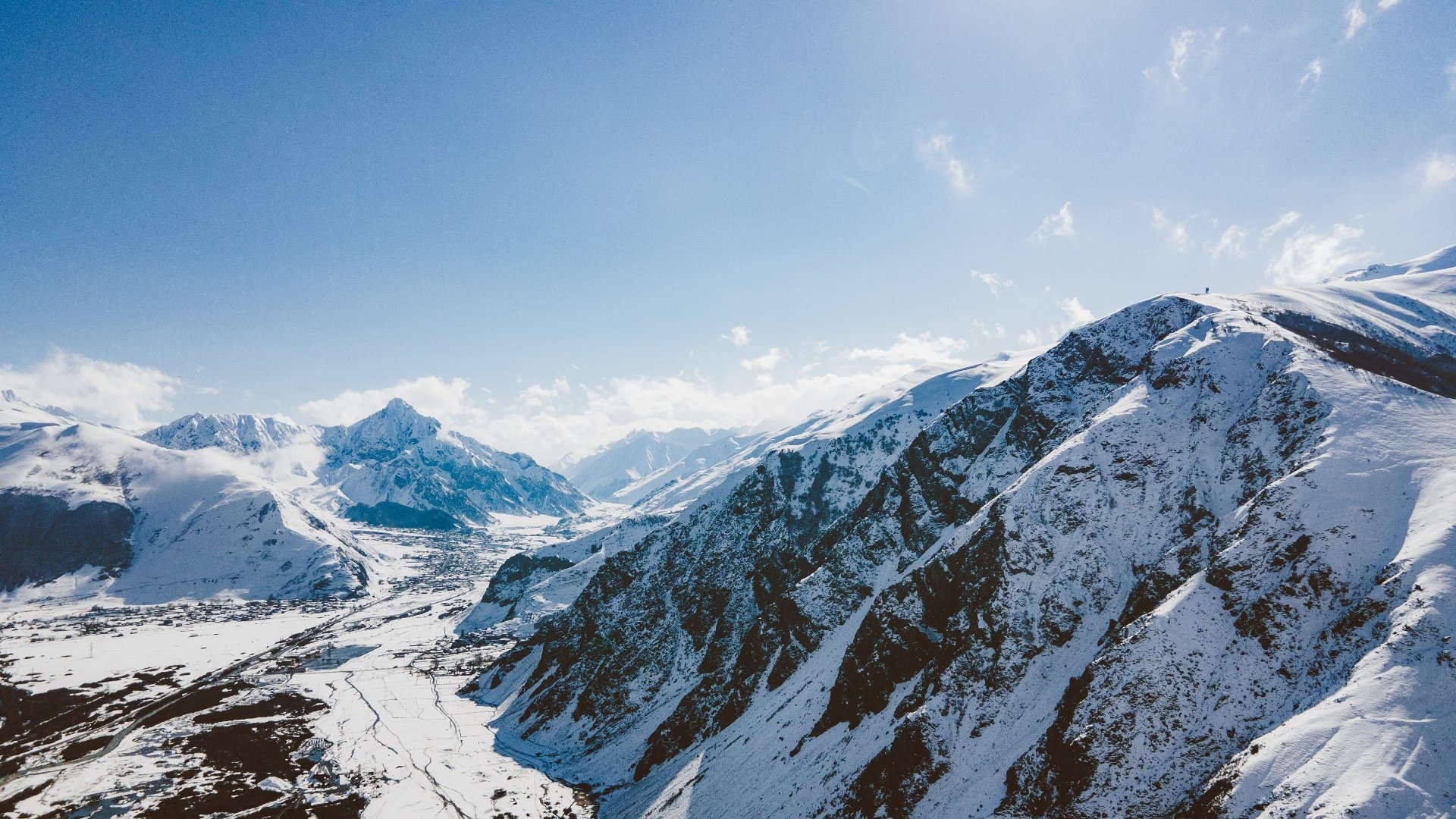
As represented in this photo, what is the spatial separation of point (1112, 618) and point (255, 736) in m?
140

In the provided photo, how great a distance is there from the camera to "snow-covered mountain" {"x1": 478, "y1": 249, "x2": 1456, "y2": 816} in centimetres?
3456

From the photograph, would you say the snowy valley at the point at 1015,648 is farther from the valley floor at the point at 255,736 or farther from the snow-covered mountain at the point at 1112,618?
the valley floor at the point at 255,736

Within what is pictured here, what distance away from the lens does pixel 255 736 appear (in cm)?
10556

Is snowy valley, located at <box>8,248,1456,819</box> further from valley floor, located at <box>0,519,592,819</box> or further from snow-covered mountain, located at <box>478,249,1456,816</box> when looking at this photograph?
valley floor, located at <box>0,519,592,819</box>

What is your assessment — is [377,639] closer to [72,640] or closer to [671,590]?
[72,640]

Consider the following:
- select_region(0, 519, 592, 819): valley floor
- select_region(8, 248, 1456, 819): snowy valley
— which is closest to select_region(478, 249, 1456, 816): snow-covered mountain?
select_region(8, 248, 1456, 819): snowy valley

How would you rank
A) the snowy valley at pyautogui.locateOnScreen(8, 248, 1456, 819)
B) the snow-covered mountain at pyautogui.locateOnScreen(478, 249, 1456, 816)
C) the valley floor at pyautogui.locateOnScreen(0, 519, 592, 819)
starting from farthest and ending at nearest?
the valley floor at pyautogui.locateOnScreen(0, 519, 592, 819) < the snowy valley at pyautogui.locateOnScreen(8, 248, 1456, 819) < the snow-covered mountain at pyautogui.locateOnScreen(478, 249, 1456, 816)

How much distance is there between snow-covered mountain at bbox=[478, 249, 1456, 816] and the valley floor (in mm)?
14976

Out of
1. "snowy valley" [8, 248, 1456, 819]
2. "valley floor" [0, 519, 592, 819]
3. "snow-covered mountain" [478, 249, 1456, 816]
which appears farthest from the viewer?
"valley floor" [0, 519, 592, 819]

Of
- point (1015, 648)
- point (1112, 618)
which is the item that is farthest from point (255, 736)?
point (1112, 618)

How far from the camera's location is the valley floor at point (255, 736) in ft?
259

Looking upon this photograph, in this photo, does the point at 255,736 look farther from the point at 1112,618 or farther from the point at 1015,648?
the point at 1112,618

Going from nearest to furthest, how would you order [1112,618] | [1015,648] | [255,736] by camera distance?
[1112,618]
[1015,648]
[255,736]

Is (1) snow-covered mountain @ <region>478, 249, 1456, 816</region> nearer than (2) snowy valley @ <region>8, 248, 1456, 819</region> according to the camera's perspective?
Yes
